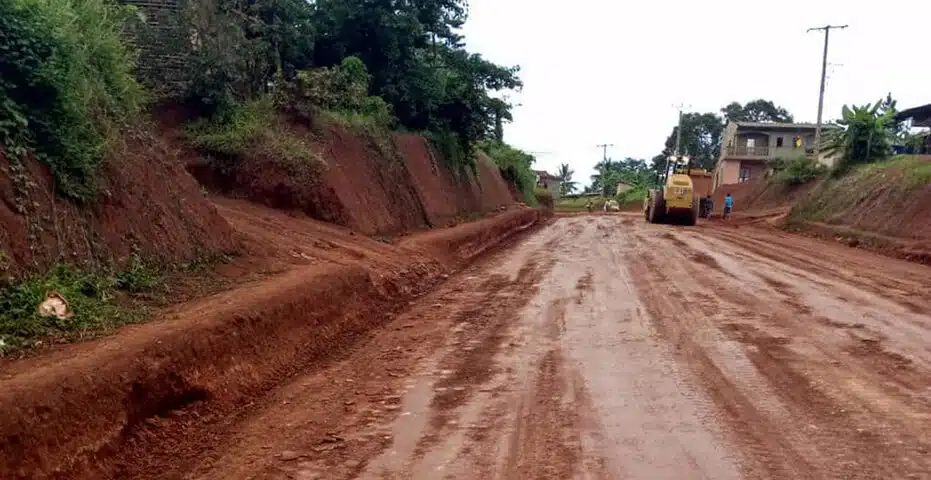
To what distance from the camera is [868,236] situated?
22547 millimetres

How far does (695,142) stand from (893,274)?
7275 cm

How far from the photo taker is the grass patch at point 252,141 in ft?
52.9

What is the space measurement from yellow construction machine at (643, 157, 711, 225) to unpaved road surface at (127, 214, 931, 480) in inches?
742

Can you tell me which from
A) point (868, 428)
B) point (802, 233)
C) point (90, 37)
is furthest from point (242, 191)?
point (802, 233)

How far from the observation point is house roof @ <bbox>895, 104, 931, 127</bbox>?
37.3m

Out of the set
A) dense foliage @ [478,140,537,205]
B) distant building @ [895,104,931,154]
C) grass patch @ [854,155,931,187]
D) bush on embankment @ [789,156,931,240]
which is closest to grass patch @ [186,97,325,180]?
bush on embankment @ [789,156,931,240]

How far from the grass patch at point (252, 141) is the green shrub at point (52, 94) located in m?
7.41

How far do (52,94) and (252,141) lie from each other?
8.87 meters

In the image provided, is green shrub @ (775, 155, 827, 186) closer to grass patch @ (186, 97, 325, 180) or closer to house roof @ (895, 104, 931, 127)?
house roof @ (895, 104, 931, 127)

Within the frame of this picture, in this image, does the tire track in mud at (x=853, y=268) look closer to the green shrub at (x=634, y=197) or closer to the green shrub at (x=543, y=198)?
the green shrub at (x=543, y=198)

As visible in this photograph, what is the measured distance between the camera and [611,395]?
6488 millimetres

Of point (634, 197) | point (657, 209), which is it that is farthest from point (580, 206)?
point (657, 209)

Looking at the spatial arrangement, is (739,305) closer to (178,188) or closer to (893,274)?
(893,274)

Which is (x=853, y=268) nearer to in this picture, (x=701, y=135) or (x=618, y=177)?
(x=701, y=135)
